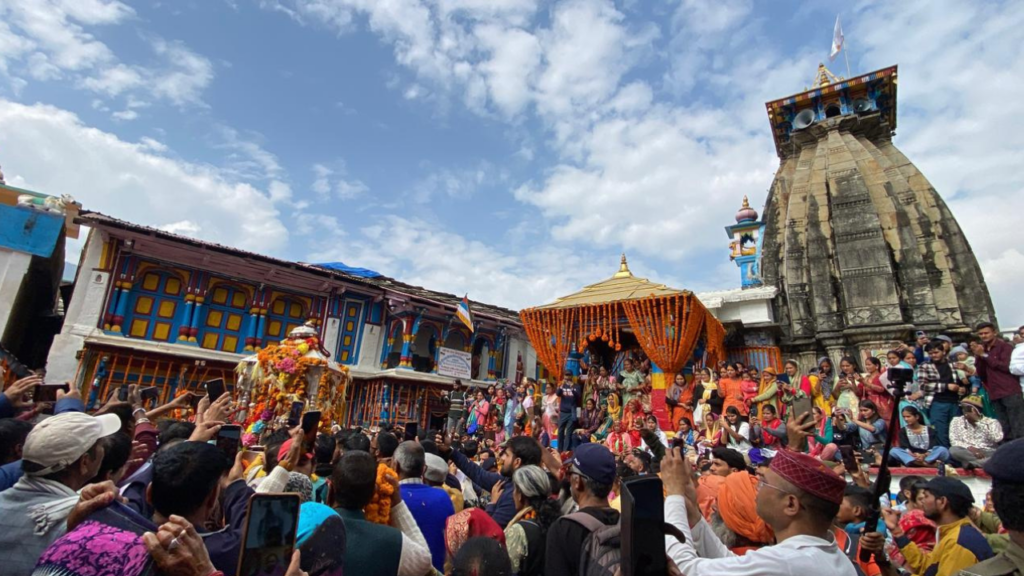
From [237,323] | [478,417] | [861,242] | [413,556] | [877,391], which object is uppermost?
[861,242]

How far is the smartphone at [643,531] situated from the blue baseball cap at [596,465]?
1.32m

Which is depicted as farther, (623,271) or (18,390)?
(623,271)

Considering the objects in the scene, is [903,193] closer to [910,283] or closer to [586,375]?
[910,283]

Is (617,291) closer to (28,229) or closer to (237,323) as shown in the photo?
(237,323)

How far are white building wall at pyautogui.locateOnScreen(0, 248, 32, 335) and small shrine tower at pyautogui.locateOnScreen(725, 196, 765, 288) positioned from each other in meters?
23.9

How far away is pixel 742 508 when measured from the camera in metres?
3.13

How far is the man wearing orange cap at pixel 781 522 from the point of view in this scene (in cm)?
197

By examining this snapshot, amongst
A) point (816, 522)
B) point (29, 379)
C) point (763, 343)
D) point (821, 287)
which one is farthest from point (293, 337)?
point (821, 287)

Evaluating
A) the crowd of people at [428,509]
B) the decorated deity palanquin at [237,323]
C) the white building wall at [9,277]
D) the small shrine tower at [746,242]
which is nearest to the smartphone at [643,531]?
the crowd of people at [428,509]

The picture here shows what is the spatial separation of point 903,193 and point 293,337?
22.2 meters

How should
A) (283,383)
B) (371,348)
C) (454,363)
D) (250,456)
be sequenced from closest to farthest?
1. (250,456)
2. (283,383)
3. (371,348)
4. (454,363)

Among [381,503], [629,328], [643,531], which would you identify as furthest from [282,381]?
[643,531]

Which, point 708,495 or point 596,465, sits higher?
point 596,465

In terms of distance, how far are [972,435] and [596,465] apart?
7667mm
